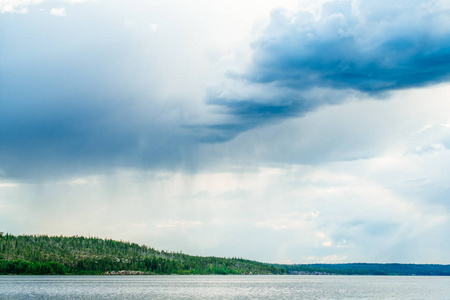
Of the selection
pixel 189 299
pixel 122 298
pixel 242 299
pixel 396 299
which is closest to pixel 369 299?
→ pixel 396 299

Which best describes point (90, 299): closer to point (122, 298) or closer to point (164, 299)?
point (122, 298)

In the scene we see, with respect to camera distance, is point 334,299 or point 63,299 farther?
point 334,299

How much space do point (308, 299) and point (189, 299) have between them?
3166 centimetres

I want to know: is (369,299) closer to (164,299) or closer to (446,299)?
(446,299)

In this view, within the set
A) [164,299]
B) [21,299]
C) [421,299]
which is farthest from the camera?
[421,299]

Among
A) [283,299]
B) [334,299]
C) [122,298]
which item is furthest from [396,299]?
[122,298]

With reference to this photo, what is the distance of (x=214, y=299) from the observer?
126 meters

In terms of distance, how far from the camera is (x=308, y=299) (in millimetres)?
131750

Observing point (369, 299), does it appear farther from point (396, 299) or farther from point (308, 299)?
point (308, 299)

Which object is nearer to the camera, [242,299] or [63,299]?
[63,299]

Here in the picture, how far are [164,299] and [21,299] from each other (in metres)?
33.8

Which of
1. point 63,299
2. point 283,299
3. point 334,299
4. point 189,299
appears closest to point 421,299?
point 334,299

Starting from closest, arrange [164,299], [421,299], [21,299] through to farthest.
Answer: [21,299] < [164,299] < [421,299]

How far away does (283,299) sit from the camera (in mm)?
132000
